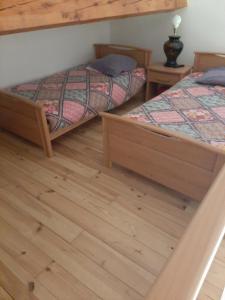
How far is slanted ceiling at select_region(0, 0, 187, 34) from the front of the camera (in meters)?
1.21

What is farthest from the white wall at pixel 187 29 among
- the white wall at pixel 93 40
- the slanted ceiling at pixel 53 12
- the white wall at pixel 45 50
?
the slanted ceiling at pixel 53 12

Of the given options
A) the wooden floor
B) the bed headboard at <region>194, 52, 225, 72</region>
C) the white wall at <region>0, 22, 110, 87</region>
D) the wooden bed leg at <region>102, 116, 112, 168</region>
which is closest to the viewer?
the wooden floor

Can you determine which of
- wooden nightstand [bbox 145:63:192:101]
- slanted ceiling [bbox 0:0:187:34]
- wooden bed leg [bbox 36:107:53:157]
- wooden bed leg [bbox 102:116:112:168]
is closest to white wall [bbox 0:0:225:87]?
wooden nightstand [bbox 145:63:192:101]

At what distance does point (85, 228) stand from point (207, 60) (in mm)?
2445

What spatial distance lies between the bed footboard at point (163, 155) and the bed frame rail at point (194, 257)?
43.6 inches

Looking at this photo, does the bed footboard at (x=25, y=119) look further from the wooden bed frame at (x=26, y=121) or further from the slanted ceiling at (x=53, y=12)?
the slanted ceiling at (x=53, y=12)

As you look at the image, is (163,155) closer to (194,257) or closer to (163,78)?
(194,257)

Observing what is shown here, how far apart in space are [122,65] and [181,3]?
94cm

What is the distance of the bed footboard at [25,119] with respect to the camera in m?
2.18

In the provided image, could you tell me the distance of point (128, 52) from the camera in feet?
11.4

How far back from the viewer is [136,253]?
1.50 meters

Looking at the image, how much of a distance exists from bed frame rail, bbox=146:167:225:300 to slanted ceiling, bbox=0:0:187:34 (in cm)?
122

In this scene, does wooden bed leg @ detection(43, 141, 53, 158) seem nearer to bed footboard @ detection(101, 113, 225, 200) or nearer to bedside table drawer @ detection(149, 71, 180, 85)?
bed footboard @ detection(101, 113, 225, 200)

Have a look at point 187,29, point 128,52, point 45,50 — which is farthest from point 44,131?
point 187,29
